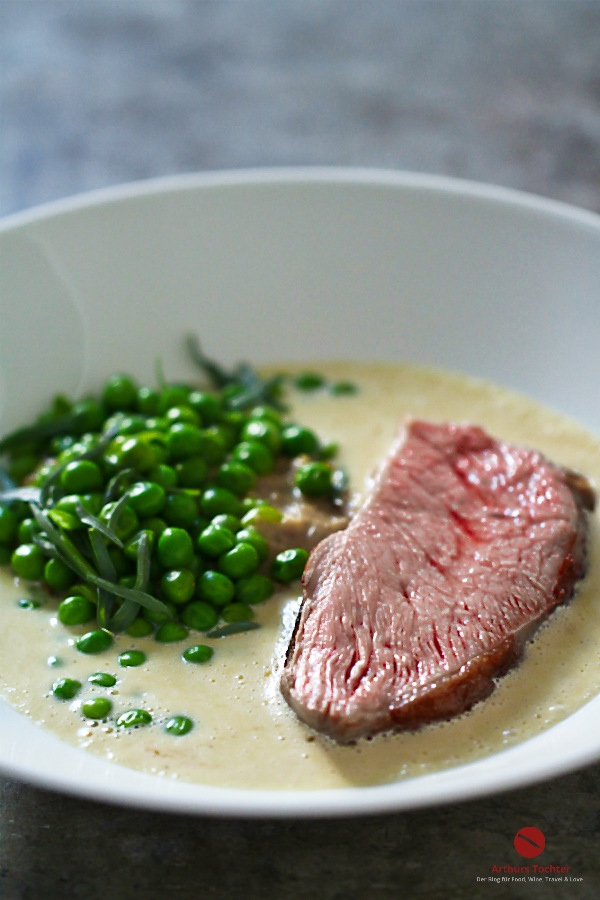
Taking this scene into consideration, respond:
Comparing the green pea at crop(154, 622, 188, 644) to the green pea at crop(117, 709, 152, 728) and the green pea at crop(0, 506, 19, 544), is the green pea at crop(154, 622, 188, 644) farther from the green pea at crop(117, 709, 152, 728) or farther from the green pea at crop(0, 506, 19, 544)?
the green pea at crop(0, 506, 19, 544)

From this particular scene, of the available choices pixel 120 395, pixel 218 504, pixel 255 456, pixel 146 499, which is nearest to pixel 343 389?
pixel 255 456

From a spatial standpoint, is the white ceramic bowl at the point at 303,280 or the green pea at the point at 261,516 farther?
the white ceramic bowl at the point at 303,280

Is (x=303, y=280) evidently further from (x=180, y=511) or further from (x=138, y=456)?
(x=180, y=511)

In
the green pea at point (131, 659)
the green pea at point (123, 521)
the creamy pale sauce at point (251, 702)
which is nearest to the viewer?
the creamy pale sauce at point (251, 702)

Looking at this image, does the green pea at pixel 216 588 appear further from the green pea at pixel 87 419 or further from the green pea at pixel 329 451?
the green pea at pixel 87 419

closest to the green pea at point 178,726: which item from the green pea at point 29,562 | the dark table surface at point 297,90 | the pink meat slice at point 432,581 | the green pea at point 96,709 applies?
the green pea at point 96,709

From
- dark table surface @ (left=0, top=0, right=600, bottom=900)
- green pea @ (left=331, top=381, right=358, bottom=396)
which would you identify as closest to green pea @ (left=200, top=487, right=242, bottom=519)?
green pea @ (left=331, top=381, right=358, bottom=396)

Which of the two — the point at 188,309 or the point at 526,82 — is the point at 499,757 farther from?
the point at 526,82
